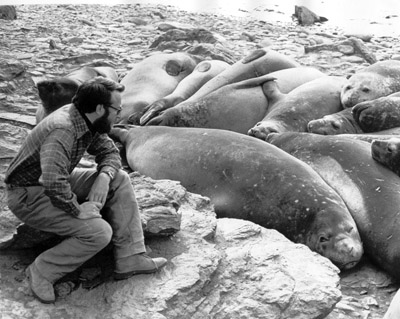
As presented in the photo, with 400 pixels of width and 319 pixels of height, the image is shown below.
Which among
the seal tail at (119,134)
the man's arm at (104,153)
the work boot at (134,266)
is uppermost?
the man's arm at (104,153)

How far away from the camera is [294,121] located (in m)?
6.62

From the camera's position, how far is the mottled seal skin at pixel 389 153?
5.23m

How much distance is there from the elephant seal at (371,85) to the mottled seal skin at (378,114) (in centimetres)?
50

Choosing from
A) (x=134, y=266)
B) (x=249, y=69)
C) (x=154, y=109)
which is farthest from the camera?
(x=249, y=69)

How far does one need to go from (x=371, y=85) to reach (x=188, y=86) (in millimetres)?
2046

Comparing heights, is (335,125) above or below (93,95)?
below

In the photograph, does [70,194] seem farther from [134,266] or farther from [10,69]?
[10,69]

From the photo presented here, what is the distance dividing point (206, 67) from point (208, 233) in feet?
14.9

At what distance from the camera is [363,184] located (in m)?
5.09

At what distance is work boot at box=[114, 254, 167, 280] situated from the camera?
11.3 ft

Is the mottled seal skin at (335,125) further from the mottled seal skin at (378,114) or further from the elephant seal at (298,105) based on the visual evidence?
the elephant seal at (298,105)

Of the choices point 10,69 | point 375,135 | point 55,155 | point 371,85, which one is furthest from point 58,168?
point 10,69

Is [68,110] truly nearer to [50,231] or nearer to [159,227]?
[50,231]

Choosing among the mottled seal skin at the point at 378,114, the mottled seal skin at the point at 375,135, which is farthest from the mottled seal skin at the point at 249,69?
the mottled seal skin at the point at 375,135
